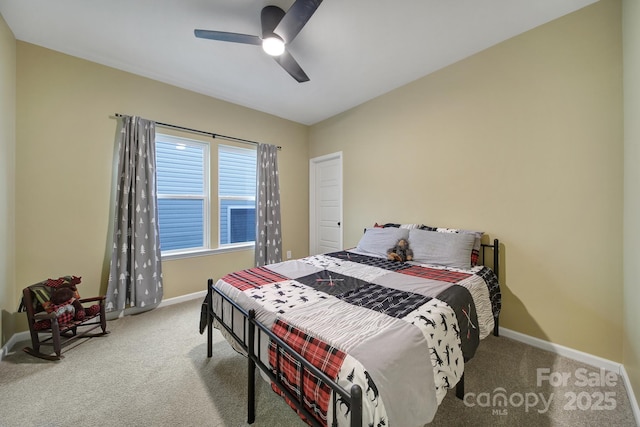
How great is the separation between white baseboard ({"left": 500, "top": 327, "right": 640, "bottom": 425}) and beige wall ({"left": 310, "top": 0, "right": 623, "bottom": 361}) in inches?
1.8

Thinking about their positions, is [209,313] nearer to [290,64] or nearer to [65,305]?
[65,305]

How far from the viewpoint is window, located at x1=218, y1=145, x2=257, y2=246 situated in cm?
360

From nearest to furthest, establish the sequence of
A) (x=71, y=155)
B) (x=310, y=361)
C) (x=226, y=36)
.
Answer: (x=310, y=361), (x=226, y=36), (x=71, y=155)

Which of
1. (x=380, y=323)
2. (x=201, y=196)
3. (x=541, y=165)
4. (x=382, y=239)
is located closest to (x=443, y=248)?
(x=382, y=239)

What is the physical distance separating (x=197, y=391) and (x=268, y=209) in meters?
2.53

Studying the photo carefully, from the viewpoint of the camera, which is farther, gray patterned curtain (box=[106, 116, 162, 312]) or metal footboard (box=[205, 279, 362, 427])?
gray patterned curtain (box=[106, 116, 162, 312])

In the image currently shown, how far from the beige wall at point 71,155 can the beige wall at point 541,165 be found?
3.21 meters

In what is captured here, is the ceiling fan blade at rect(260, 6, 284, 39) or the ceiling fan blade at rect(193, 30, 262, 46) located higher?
the ceiling fan blade at rect(260, 6, 284, 39)

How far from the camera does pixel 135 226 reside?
8.90ft

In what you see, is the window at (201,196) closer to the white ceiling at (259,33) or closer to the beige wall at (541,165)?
the white ceiling at (259,33)

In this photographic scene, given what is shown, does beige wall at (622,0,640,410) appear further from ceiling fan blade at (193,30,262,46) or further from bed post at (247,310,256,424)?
ceiling fan blade at (193,30,262,46)

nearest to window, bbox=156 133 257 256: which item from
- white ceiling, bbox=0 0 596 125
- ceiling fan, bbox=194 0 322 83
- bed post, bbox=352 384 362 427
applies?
white ceiling, bbox=0 0 596 125

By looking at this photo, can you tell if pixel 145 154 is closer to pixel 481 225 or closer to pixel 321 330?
pixel 321 330

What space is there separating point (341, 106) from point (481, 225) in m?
2.53
